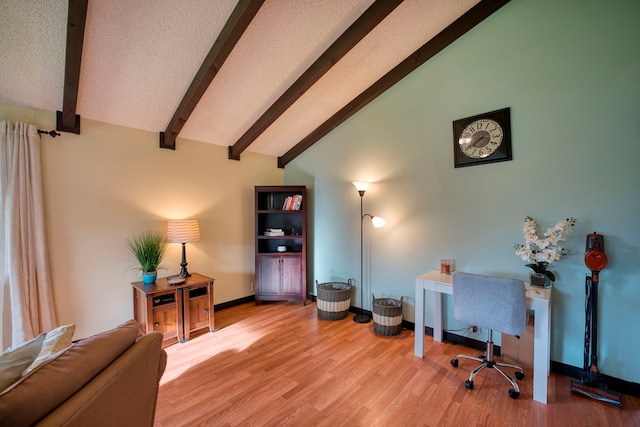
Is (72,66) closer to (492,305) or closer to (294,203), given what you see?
(294,203)

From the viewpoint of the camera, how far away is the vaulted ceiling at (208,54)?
1.94 meters

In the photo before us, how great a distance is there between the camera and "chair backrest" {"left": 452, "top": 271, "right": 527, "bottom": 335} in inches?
75.1

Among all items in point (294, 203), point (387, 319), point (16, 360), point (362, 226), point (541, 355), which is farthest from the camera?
point (294, 203)

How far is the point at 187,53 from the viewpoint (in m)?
2.28

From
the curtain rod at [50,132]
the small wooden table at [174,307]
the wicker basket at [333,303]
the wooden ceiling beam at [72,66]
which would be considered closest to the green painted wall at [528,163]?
the wicker basket at [333,303]

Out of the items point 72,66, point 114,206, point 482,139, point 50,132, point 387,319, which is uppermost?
point 72,66

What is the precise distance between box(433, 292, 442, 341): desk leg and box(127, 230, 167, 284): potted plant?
2.97 m

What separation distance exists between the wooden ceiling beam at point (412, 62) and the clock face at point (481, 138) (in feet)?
2.96

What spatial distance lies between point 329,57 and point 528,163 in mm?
2020

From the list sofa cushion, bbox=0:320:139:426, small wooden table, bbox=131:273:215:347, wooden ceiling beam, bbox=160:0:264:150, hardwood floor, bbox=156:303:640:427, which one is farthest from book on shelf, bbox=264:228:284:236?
sofa cushion, bbox=0:320:139:426

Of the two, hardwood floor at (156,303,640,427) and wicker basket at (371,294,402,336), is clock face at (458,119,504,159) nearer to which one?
wicker basket at (371,294,402,336)

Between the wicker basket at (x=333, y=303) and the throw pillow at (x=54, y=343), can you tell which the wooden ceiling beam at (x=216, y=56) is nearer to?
the throw pillow at (x=54, y=343)

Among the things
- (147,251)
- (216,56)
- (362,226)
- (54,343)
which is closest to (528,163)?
(362,226)

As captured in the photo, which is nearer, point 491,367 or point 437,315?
point 491,367
